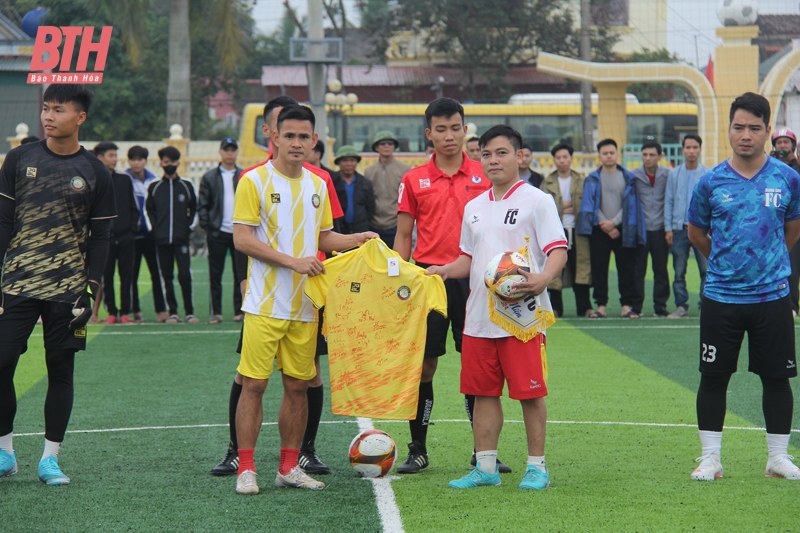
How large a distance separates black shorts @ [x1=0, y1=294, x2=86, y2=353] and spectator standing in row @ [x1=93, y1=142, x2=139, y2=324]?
6.83m

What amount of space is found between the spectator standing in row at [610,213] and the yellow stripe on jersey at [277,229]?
8.11 metres

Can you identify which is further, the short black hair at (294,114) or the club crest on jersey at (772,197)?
the club crest on jersey at (772,197)

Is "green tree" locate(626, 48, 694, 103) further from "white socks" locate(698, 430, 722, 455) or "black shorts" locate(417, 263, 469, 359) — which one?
"white socks" locate(698, 430, 722, 455)

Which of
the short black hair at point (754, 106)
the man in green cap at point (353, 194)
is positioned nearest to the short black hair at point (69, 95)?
the short black hair at point (754, 106)

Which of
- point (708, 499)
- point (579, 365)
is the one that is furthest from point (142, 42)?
point (708, 499)

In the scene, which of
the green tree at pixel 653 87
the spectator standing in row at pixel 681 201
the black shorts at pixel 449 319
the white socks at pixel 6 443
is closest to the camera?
the white socks at pixel 6 443

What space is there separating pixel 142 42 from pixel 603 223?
1875 cm

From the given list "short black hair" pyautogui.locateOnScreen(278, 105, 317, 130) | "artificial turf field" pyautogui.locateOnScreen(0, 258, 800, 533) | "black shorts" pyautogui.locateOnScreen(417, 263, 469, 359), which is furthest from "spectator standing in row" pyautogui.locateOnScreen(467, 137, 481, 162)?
"short black hair" pyautogui.locateOnScreen(278, 105, 317, 130)

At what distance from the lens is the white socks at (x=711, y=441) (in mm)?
5848

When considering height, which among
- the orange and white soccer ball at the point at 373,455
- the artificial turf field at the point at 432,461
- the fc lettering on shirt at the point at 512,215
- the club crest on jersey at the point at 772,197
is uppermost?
the club crest on jersey at the point at 772,197

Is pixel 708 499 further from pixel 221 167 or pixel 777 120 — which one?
pixel 777 120

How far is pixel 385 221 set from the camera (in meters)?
13.5

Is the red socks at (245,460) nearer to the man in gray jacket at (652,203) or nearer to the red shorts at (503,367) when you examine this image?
the red shorts at (503,367)

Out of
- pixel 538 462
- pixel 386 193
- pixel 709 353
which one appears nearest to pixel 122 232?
pixel 386 193
